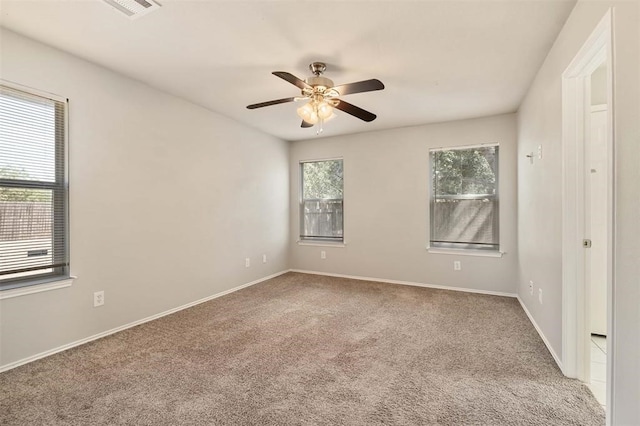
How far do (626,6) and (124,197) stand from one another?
145 inches

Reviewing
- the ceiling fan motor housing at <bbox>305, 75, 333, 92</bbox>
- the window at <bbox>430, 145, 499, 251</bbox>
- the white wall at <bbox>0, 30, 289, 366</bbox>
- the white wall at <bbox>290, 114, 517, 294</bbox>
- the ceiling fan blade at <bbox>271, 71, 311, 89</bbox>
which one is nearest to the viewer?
the ceiling fan blade at <bbox>271, 71, 311, 89</bbox>

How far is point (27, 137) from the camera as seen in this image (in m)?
2.32

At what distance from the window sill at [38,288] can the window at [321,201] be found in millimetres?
3570

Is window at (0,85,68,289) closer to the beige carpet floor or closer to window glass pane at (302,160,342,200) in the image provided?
the beige carpet floor

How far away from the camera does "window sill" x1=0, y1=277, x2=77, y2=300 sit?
219cm

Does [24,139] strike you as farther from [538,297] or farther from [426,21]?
[538,297]

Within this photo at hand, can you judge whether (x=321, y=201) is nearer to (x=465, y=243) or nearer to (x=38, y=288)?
(x=465, y=243)

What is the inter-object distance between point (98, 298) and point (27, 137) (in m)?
1.44

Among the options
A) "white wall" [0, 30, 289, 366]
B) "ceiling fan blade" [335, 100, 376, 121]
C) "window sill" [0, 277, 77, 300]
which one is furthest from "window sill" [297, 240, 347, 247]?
"window sill" [0, 277, 77, 300]

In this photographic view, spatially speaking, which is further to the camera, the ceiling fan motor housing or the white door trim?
the ceiling fan motor housing

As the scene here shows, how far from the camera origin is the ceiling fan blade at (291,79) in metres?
2.14

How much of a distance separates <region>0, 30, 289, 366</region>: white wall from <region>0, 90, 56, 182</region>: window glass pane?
0.13 meters

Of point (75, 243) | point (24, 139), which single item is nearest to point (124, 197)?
point (75, 243)

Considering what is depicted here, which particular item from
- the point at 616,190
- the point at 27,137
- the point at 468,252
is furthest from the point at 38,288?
the point at 468,252
